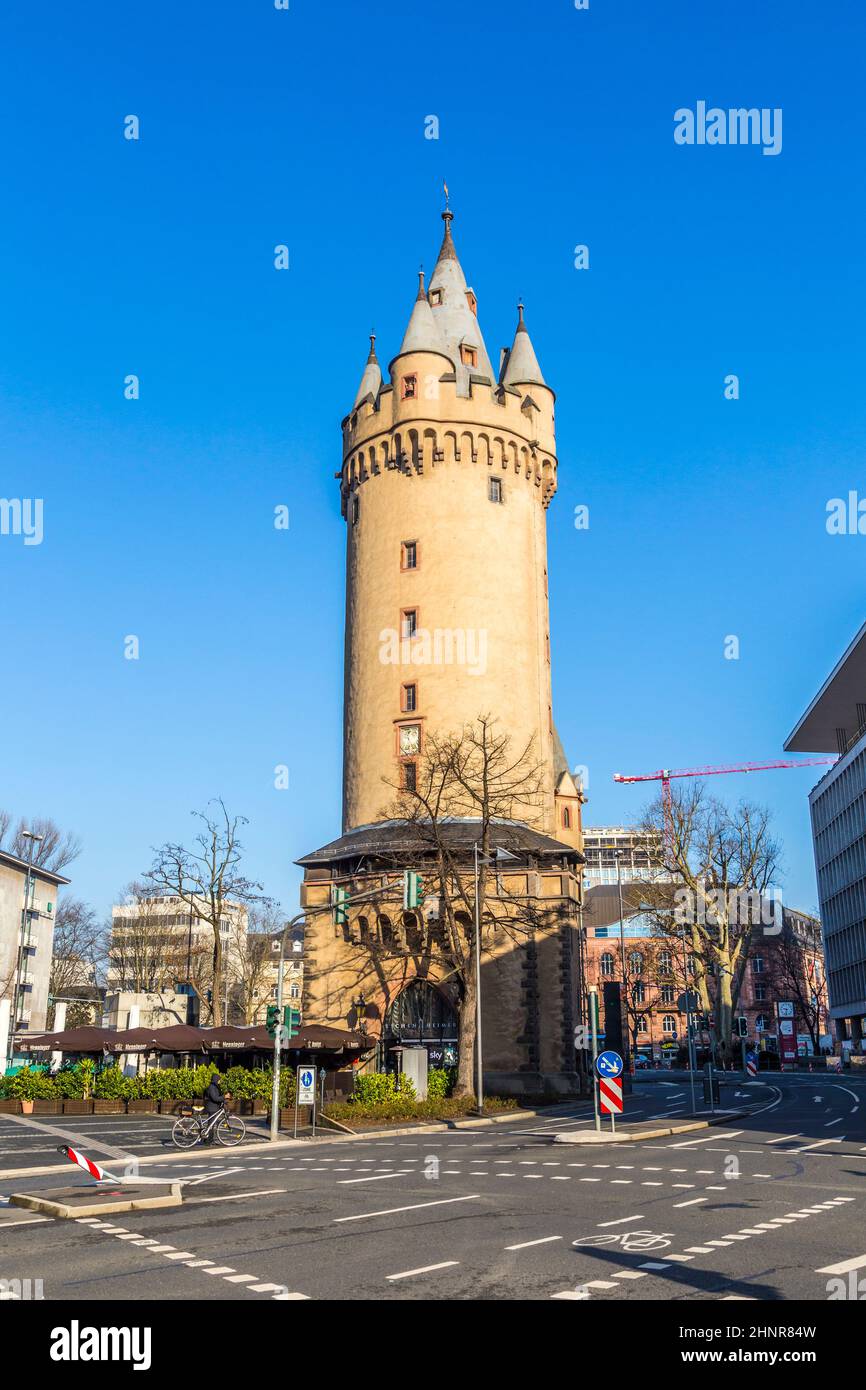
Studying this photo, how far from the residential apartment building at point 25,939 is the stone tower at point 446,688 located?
104 ft

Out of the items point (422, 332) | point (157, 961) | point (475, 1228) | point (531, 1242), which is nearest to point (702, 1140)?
point (475, 1228)

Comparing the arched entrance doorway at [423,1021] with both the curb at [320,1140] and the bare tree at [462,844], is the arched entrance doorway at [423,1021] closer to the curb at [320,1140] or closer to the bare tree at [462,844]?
the bare tree at [462,844]

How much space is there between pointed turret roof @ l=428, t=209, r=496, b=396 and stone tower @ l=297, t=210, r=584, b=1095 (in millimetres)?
161

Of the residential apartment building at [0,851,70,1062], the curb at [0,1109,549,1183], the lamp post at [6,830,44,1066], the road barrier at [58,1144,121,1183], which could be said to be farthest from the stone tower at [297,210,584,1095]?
the residential apartment building at [0,851,70,1062]

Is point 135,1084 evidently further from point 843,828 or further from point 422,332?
point 843,828

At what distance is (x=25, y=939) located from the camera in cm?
7375

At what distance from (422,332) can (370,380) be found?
4069mm

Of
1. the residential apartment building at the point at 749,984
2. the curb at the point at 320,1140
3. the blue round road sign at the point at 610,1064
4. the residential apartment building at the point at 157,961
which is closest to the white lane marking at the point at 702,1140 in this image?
the blue round road sign at the point at 610,1064

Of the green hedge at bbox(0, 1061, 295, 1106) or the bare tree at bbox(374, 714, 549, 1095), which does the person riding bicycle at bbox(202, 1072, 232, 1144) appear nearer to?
the green hedge at bbox(0, 1061, 295, 1106)

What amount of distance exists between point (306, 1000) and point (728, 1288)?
39.9 meters

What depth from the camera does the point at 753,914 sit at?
62438 millimetres

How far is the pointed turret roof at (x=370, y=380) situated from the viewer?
56.5 meters

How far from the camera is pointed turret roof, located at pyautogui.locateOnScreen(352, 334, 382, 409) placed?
5653 cm
